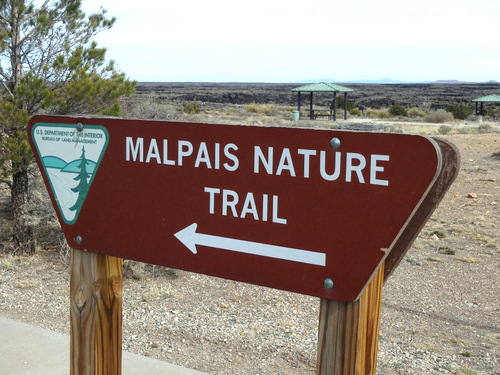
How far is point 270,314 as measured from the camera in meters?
5.95

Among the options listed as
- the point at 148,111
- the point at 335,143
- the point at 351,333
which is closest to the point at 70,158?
the point at 335,143

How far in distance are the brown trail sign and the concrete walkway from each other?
1.83m

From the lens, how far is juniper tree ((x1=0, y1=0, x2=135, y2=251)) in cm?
754

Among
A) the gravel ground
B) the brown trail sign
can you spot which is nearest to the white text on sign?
the brown trail sign

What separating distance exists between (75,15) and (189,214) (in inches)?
284

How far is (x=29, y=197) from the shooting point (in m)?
8.61

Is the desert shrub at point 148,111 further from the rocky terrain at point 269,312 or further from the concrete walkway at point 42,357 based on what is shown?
the concrete walkway at point 42,357

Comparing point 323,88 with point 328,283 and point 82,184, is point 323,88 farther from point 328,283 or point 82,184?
point 328,283

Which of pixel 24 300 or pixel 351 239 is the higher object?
pixel 351 239

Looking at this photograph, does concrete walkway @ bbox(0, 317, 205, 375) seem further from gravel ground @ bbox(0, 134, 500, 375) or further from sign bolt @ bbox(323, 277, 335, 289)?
sign bolt @ bbox(323, 277, 335, 289)

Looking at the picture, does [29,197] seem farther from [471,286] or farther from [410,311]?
[471,286]

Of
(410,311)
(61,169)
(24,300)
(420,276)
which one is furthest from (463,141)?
(61,169)

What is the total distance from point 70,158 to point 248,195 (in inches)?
31.3

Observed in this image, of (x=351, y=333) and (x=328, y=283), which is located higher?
(x=328, y=283)
